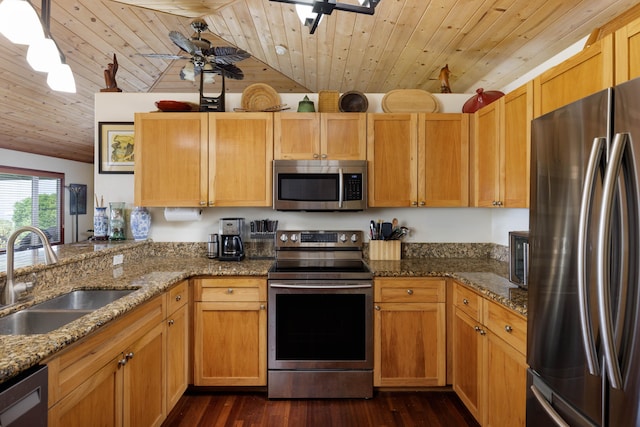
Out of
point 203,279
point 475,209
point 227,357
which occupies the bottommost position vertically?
point 227,357

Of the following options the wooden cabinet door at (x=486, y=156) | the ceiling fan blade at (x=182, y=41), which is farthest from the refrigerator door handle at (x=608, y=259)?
the ceiling fan blade at (x=182, y=41)

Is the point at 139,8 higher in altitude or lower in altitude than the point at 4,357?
higher

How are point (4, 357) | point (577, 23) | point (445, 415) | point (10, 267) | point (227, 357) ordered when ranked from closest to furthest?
1. point (4, 357)
2. point (10, 267)
3. point (577, 23)
4. point (445, 415)
5. point (227, 357)

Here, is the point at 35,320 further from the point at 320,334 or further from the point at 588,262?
the point at 588,262

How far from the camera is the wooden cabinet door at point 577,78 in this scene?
1.37 m

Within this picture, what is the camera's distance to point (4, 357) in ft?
3.05

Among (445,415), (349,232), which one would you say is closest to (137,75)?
(349,232)

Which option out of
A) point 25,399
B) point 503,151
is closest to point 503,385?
point 503,151

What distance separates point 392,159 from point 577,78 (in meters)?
1.28

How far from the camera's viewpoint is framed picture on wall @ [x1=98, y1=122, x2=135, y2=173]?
2.92 meters

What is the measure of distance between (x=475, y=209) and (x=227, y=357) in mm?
2368

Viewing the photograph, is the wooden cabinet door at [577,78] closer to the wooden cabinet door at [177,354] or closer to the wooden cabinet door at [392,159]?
the wooden cabinet door at [392,159]

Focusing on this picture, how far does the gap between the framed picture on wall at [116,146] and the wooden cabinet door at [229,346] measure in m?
1.50

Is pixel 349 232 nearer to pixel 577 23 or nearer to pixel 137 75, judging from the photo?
pixel 577 23
